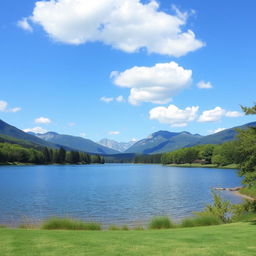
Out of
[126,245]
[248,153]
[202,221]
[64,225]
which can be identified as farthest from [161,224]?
[126,245]

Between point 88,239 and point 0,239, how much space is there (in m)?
4.72

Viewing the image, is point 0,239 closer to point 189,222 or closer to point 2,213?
point 189,222

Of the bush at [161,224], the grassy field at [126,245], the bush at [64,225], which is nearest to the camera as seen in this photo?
the grassy field at [126,245]

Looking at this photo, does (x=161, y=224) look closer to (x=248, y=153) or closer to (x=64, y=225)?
(x=64, y=225)

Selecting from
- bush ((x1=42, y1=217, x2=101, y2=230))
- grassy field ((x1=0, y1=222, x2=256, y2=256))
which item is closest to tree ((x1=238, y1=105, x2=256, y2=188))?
grassy field ((x1=0, y1=222, x2=256, y2=256))

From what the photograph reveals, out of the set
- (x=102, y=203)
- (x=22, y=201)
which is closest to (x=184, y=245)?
(x=102, y=203)

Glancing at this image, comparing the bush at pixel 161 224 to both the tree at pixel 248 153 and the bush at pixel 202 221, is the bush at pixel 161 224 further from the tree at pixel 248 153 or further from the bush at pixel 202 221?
the tree at pixel 248 153

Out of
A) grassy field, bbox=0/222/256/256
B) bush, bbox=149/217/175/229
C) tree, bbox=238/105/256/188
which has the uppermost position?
tree, bbox=238/105/256/188

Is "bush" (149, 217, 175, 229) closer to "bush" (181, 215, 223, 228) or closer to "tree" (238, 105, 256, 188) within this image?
"bush" (181, 215, 223, 228)

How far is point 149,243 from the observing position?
15742mm

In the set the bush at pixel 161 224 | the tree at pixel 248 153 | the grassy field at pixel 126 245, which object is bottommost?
the bush at pixel 161 224

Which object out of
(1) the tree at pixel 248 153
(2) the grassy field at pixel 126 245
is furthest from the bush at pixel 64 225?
(1) the tree at pixel 248 153

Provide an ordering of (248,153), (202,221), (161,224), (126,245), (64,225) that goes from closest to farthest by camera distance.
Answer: (126,245)
(248,153)
(64,225)
(161,224)
(202,221)

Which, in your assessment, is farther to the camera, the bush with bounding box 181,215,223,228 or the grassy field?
the bush with bounding box 181,215,223,228
